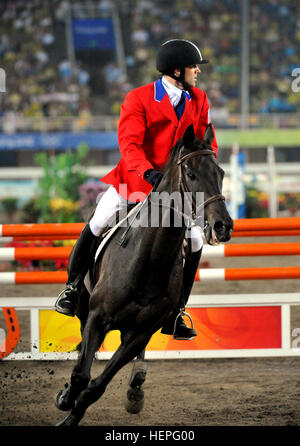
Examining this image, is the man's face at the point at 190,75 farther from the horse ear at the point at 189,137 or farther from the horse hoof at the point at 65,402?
the horse hoof at the point at 65,402

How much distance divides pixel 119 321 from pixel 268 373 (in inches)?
66.0

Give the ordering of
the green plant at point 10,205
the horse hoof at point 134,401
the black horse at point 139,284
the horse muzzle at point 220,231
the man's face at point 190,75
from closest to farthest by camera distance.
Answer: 1. the horse muzzle at point 220,231
2. the black horse at point 139,284
3. the man's face at point 190,75
4. the horse hoof at point 134,401
5. the green plant at point 10,205

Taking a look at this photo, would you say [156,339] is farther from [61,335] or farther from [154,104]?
[154,104]

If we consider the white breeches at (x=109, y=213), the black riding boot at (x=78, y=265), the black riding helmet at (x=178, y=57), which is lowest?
the black riding boot at (x=78, y=265)

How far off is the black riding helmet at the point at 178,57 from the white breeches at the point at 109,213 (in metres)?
0.68

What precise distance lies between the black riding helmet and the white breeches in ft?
2.23

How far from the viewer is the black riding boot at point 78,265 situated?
3.38 meters

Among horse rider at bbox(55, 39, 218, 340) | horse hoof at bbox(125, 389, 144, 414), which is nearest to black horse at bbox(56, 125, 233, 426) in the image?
horse rider at bbox(55, 39, 218, 340)

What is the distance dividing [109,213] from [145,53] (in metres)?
21.2

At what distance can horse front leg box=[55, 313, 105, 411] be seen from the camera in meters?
2.95

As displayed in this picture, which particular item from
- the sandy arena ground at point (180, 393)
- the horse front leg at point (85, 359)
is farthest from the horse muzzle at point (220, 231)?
the sandy arena ground at point (180, 393)

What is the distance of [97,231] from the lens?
3352 mm

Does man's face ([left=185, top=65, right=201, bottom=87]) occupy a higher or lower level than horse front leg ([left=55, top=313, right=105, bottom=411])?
higher

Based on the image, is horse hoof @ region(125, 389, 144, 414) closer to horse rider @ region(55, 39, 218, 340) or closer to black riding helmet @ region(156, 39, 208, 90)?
horse rider @ region(55, 39, 218, 340)
